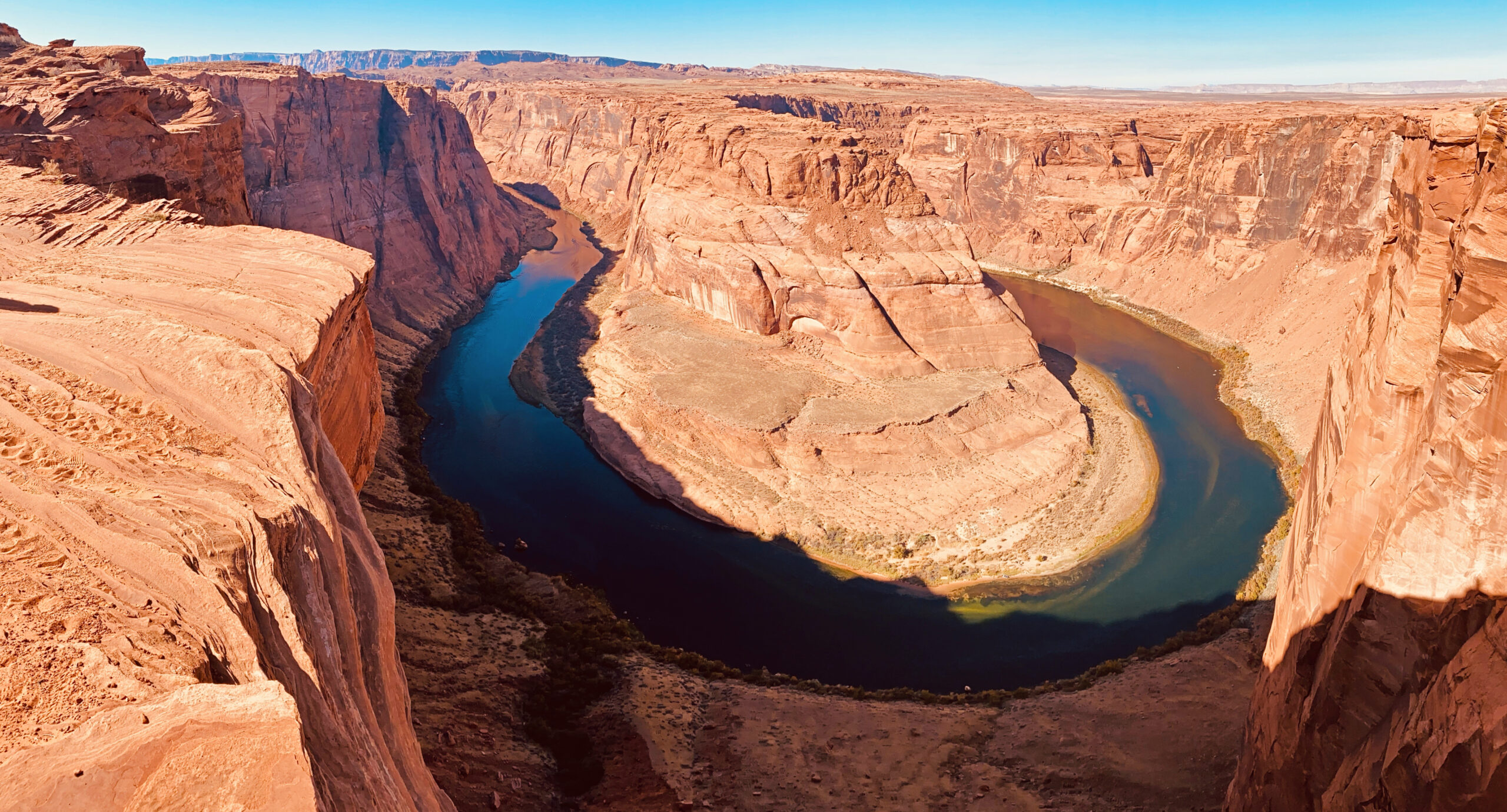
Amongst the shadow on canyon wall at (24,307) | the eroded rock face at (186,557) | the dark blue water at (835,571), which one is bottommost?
the dark blue water at (835,571)

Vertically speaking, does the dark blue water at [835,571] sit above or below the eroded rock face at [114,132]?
below

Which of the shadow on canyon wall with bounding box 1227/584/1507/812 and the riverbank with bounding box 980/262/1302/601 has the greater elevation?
the shadow on canyon wall with bounding box 1227/584/1507/812

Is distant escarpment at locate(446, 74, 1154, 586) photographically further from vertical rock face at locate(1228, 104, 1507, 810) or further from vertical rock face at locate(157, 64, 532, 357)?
vertical rock face at locate(1228, 104, 1507, 810)

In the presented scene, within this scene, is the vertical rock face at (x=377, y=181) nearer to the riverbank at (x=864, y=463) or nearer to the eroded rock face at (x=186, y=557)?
the riverbank at (x=864, y=463)

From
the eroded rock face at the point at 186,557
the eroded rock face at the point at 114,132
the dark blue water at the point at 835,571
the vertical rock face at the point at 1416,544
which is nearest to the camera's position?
the eroded rock face at the point at 186,557

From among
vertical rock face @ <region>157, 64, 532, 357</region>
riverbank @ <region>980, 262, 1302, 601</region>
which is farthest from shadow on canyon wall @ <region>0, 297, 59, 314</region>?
riverbank @ <region>980, 262, 1302, 601</region>

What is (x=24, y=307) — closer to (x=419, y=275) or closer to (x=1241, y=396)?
(x=419, y=275)

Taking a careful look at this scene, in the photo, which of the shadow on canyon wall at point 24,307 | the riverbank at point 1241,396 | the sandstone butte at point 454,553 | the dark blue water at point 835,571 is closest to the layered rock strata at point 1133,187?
the riverbank at point 1241,396
